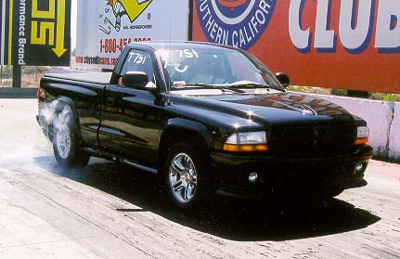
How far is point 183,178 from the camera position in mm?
6137

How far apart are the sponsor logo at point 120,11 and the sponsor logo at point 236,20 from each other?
466 cm

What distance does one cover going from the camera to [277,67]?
14.9 metres

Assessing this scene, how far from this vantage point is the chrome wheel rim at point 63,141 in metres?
8.44

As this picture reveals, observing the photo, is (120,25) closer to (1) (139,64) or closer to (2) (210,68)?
(1) (139,64)

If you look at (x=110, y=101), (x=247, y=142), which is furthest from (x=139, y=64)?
(x=247, y=142)

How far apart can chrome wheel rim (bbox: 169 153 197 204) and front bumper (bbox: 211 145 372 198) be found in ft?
1.41

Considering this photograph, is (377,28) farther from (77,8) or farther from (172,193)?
(77,8)

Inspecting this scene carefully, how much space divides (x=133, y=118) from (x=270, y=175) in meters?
2.12

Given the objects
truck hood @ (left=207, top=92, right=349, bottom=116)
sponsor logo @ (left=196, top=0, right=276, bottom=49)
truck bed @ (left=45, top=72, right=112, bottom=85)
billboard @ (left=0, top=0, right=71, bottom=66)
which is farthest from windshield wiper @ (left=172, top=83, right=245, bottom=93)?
billboard @ (left=0, top=0, right=71, bottom=66)

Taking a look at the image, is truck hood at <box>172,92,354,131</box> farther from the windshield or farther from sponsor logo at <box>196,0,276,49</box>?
sponsor logo at <box>196,0,276,49</box>

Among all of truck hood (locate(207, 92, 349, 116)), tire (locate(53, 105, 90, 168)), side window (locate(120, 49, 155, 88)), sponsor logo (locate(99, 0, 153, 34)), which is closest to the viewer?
Answer: truck hood (locate(207, 92, 349, 116))

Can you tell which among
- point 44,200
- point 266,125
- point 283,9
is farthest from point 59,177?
point 283,9

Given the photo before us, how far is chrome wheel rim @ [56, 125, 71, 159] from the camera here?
8.44 metres

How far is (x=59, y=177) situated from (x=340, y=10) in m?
7.92
